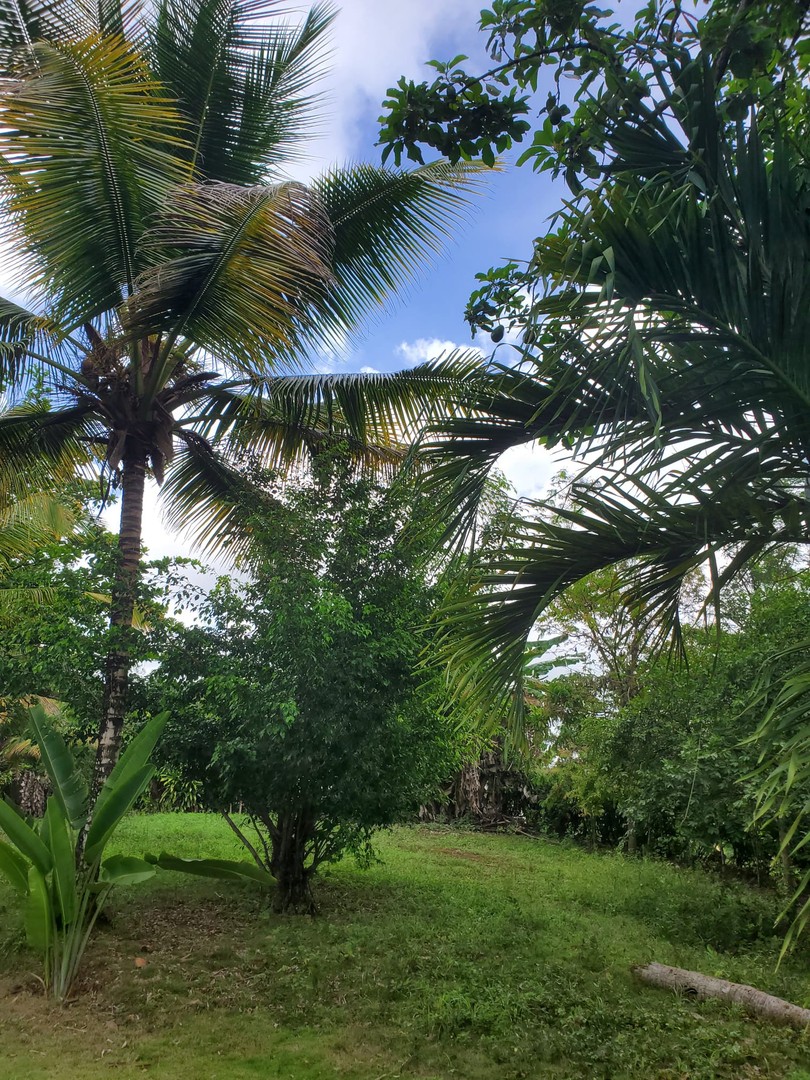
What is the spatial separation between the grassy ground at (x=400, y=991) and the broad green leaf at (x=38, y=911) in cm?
39

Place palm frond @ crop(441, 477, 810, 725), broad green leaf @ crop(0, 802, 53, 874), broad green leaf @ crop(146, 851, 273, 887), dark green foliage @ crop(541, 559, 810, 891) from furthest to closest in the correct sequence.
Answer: dark green foliage @ crop(541, 559, 810, 891), broad green leaf @ crop(146, 851, 273, 887), broad green leaf @ crop(0, 802, 53, 874), palm frond @ crop(441, 477, 810, 725)

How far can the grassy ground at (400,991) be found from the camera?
13.0 feet

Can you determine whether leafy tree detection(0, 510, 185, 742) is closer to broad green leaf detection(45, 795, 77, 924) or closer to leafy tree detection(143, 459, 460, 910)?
leafy tree detection(143, 459, 460, 910)

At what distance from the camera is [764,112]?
2.91 metres

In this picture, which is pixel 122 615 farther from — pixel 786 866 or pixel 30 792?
pixel 30 792

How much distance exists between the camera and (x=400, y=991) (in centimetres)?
501

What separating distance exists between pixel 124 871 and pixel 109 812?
399 mm

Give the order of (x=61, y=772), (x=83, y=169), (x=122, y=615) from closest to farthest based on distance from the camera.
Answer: (x=61, y=772) → (x=83, y=169) → (x=122, y=615)

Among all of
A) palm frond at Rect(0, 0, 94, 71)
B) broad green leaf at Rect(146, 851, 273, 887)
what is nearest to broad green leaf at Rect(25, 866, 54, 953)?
broad green leaf at Rect(146, 851, 273, 887)

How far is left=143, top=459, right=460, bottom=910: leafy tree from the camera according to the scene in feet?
19.7

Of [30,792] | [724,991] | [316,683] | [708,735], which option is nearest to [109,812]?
[316,683]

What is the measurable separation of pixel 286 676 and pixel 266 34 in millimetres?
5467

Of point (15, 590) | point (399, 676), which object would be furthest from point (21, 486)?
point (399, 676)

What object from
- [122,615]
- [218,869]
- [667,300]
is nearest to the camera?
[667,300]
